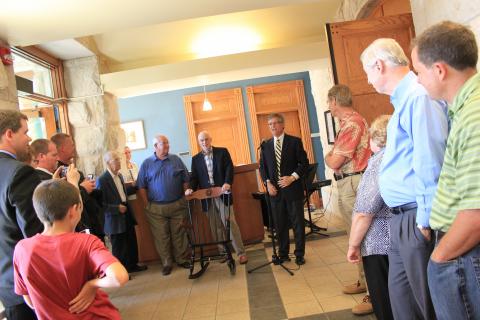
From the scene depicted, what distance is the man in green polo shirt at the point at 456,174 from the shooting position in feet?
3.23

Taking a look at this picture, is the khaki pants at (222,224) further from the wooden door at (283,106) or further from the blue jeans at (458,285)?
the wooden door at (283,106)

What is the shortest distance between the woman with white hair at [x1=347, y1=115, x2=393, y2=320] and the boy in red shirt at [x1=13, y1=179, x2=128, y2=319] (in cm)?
115

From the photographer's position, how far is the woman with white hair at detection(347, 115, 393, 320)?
1.89m

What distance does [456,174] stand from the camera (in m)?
1.02

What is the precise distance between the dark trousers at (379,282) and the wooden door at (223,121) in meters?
6.80

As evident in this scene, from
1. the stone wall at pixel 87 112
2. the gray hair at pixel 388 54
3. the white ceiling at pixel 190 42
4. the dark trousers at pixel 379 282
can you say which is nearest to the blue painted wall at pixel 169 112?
the white ceiling at pixel 190 42

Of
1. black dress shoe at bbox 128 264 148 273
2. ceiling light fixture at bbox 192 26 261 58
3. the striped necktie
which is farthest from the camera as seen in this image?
ceiling light fixture at bbox 192 26 261 58

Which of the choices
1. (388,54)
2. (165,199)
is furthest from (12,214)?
(165,199)

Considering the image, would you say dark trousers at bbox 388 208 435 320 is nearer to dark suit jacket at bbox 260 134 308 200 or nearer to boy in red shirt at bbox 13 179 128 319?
boy in red shirt at bbox 13 179 128 319

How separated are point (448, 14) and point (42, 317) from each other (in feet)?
8.81

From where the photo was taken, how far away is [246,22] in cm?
559

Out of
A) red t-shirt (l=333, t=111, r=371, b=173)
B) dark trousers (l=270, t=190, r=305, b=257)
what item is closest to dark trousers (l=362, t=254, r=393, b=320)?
red t-shirt (l=333, t=111, r=371, b=173)

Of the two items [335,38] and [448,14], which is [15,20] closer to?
[335,38]

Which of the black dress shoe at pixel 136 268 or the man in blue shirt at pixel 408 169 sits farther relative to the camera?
the black dress shoe at pixel 136 268
